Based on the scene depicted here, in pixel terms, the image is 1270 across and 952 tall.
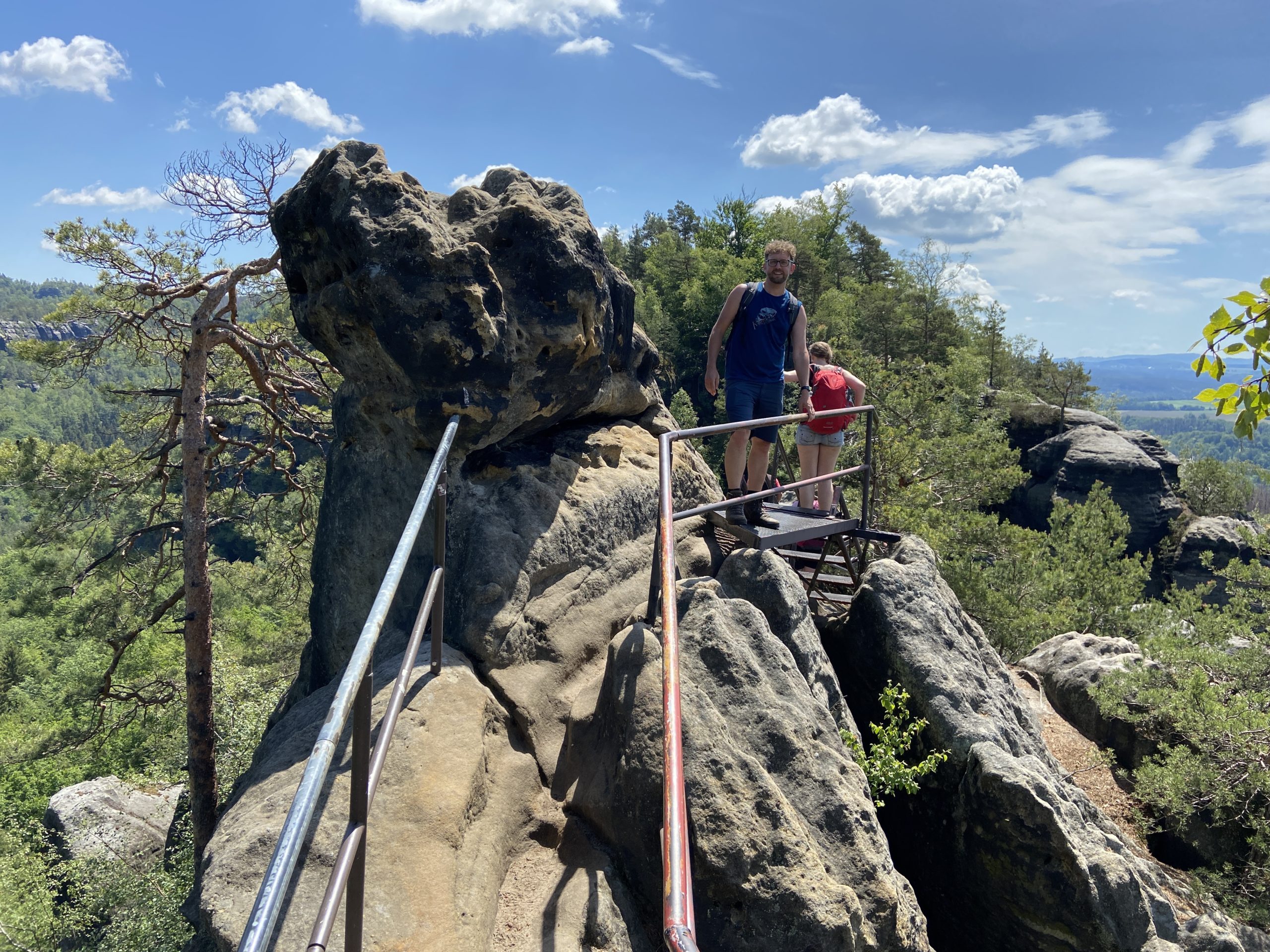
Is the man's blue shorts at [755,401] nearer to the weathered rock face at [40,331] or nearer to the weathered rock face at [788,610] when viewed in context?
the weathered rock face at [788,610]

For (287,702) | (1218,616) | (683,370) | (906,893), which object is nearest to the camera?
(906,893)

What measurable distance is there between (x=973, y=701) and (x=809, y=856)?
2.60m

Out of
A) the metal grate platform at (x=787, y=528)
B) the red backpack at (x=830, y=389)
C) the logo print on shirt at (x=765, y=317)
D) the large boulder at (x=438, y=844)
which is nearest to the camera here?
the large boulder at (x=438, y=844)

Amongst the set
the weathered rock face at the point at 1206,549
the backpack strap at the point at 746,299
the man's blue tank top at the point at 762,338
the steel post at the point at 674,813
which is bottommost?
the weathered rock face at the point at 1206,549

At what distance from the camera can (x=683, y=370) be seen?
4550cm

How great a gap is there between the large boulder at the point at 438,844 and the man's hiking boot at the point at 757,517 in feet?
9.02

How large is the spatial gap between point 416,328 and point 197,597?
6.63 m

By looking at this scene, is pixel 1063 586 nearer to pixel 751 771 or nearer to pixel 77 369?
pixel 751 771

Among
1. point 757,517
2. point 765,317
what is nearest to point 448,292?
point 765,317

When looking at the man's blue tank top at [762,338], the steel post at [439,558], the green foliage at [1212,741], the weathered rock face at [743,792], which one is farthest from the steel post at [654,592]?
the green foliage at [1212,741]

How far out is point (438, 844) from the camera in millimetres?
3371

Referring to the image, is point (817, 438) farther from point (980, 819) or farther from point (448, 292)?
point (448, 292)

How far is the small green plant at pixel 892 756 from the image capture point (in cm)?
505

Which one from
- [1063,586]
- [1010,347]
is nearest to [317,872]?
[1063,586]
